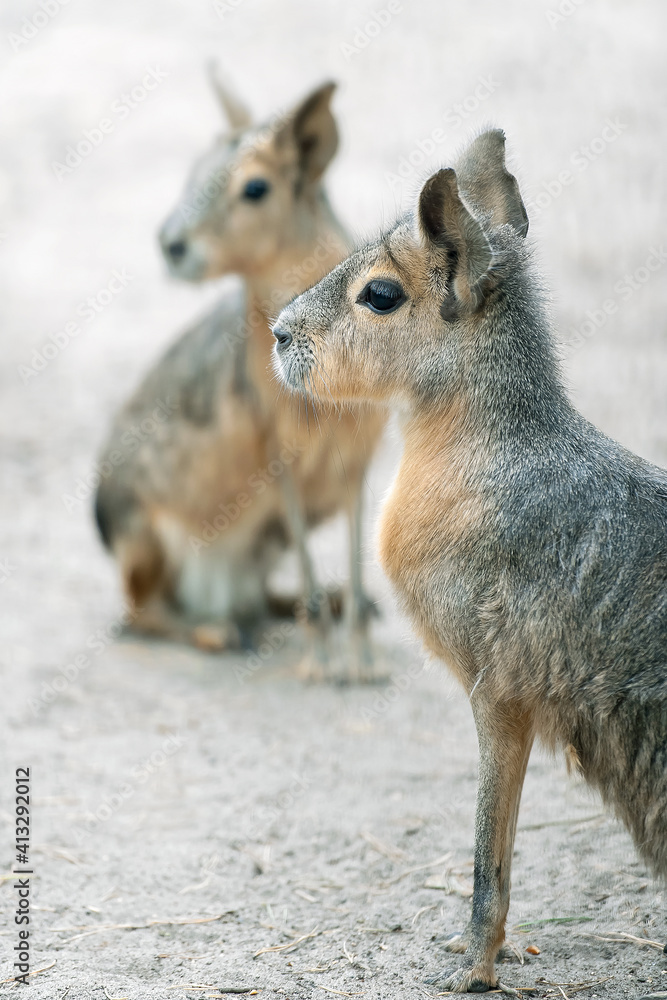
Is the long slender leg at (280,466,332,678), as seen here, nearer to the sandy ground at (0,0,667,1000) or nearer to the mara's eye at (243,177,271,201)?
the sandy ground at (0,0,667,1000)

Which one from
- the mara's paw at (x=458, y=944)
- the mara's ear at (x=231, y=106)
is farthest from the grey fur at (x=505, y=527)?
the mara's ear at (x=231, y=106)

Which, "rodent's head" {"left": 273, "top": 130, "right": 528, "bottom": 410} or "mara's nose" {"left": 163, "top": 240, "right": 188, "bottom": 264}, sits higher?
"mara's nose" {"left": 163, "top": 240, "right": 188, "bottom": 264}

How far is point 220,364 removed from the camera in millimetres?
6527

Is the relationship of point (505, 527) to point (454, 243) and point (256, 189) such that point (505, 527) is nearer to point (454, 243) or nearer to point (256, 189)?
point (454, 243)

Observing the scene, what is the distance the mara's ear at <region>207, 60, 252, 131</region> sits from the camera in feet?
20.7

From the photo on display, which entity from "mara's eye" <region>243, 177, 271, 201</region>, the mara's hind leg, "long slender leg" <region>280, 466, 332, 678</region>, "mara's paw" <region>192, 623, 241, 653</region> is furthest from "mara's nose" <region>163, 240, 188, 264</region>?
"mara's paw" <region>192, 623, 241, 653</region>

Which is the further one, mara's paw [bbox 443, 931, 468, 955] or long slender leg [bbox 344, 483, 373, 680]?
long slender leg [bbox 344, 483, 373, 680]

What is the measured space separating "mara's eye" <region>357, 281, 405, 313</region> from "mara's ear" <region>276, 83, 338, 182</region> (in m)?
2.79

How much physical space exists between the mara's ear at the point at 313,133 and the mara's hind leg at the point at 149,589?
245cm

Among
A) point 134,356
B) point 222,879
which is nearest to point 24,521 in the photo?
point 134,356

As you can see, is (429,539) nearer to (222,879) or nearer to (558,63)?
(222,879)

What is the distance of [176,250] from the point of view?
587cm

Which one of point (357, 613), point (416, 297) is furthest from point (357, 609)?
point (416, 297)

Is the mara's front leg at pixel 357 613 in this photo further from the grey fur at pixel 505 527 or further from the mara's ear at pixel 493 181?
the mara's ear at pixel 493 181
